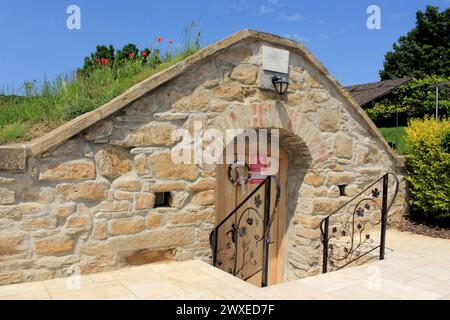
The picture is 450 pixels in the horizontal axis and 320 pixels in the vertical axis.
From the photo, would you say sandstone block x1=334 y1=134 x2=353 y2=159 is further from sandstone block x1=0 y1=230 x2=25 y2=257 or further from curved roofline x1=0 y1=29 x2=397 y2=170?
sandstone block x1=0 y1=230 x2=25 y2=257

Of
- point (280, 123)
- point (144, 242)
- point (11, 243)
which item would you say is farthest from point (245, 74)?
point (11, 243)

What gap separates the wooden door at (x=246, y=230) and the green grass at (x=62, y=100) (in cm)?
166

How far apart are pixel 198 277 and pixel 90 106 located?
85.3 inches

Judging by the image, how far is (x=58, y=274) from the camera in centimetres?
342

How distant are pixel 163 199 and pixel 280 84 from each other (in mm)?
2064

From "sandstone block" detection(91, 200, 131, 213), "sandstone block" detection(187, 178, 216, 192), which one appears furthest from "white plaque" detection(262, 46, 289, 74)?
"sandstone block" detection(91, 200, 131, 213)

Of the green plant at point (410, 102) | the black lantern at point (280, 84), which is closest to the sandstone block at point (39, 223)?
the black lantern at point (280, 84)

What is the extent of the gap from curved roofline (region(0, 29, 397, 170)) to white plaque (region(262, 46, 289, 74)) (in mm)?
107

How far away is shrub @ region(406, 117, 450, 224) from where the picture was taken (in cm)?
609

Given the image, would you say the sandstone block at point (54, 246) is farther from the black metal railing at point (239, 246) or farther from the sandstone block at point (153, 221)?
the black metal railing at point (239, 246)

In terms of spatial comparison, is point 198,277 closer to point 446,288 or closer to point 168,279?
point 168,279

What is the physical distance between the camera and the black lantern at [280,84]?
4.60 meters

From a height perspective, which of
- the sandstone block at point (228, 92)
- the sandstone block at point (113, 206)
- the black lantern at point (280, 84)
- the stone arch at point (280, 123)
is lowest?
the sandstone block at point (113, 206)
